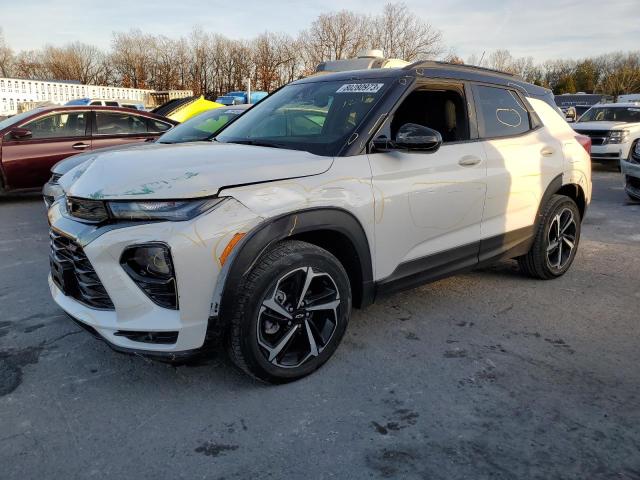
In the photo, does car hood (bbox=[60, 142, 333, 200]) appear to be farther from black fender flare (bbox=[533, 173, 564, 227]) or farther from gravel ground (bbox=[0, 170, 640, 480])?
black fender flare (bbox=[533, 173, 564, 227])

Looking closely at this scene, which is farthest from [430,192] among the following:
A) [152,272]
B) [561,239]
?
[561,239]

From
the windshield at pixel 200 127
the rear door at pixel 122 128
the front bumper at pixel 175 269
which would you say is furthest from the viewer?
the rear door at pixel 122 128

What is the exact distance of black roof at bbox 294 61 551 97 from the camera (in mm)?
3453

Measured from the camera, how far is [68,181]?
3000 millimetres

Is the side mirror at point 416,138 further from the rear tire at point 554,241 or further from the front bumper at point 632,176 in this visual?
the front bumper at point 632,176

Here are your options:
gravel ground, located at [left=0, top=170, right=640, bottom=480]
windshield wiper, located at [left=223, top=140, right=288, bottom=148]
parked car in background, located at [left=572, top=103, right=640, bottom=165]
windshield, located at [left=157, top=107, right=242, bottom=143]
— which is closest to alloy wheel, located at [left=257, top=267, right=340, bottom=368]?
gravel ground, located at [left=0, top=170, right=640, bottom=480]

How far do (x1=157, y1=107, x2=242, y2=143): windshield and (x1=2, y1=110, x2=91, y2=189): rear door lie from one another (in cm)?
199

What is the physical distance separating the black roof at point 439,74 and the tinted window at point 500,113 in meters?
0.09

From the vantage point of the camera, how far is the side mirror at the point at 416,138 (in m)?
3.04

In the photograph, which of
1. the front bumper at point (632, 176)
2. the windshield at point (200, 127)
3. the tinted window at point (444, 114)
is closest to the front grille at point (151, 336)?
the tinted window at point (444, 114)

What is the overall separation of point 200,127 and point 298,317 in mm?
4940

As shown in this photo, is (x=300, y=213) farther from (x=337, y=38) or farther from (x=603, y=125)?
(x=337, y=38)

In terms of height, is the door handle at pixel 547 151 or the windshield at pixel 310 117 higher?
the windshield at pixel 310 117

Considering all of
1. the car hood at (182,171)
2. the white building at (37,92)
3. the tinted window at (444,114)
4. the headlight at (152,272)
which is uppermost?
the white building at (37,92)
